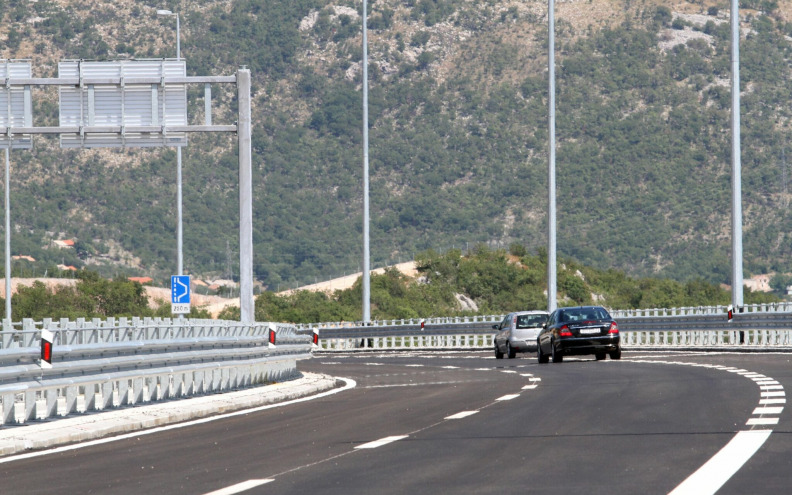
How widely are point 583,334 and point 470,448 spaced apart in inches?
881

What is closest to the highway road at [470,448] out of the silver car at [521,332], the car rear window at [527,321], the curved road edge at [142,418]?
the curved road edge at [142,418]

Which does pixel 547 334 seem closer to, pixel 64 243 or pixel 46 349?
pixel 46 349

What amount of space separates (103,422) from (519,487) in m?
7.66

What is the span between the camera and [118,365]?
62.8 ft

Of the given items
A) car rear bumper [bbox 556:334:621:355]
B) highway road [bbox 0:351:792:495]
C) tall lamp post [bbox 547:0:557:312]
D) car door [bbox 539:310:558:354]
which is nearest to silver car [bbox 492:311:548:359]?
car door [bbox 539:310:558:354]

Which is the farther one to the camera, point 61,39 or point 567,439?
point 61,39

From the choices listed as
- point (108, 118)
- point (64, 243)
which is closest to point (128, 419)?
point (108, 118)

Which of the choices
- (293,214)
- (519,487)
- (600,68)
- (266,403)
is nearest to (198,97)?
(293,214)

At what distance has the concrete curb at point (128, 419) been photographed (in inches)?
604

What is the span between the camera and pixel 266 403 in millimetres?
22125

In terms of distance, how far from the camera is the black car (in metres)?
35.5

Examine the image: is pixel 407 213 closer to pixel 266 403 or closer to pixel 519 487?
pixel 266 403

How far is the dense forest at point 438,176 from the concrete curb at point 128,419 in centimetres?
13771

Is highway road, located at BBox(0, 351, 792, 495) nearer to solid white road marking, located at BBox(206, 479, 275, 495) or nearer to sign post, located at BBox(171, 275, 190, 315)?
solid white road marking, located at BBox(206, 479, 275, 495)
